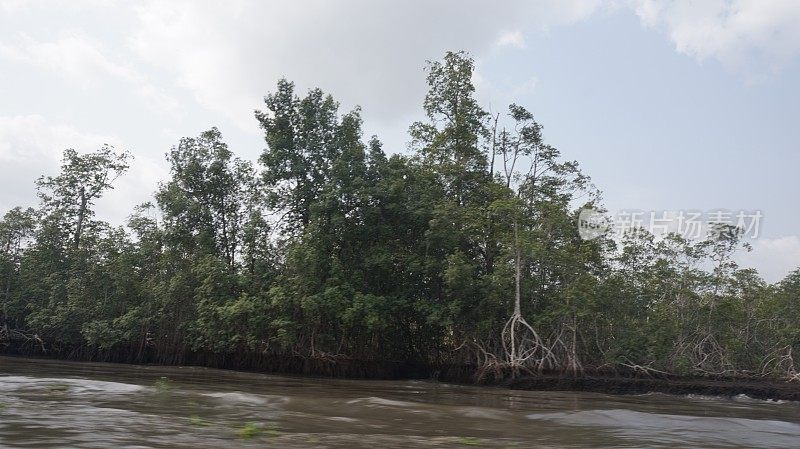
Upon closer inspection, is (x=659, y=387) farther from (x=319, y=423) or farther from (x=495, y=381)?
(x=319, y=423)

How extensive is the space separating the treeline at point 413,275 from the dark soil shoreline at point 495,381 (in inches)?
10.8

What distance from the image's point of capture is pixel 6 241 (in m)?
28.0

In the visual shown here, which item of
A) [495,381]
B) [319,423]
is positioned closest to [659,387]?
[495,381]

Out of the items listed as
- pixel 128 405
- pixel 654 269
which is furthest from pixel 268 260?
pixel 128 405

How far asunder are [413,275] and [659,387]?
8.09 metres

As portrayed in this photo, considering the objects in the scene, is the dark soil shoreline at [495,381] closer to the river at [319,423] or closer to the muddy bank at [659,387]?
the muddy bank at [659,387]

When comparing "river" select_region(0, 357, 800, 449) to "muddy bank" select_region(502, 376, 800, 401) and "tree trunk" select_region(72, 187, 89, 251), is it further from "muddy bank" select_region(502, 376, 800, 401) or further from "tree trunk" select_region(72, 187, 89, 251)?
"tree trunk" select_region(72, 187, 89, 251)

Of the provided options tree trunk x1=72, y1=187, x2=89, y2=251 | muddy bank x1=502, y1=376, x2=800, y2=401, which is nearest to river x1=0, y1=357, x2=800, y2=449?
muddy bank x1=502, y1=376, x2=800, y2=401

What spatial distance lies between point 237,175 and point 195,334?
5992 millimetres

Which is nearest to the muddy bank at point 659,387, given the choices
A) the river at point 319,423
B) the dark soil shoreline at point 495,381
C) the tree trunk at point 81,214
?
the dark soil shoreline at point 495,381

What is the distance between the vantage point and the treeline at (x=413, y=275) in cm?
1827

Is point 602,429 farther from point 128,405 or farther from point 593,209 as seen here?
point 593,209

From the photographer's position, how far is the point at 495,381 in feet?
56.2

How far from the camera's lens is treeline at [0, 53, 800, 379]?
59.9 ft
